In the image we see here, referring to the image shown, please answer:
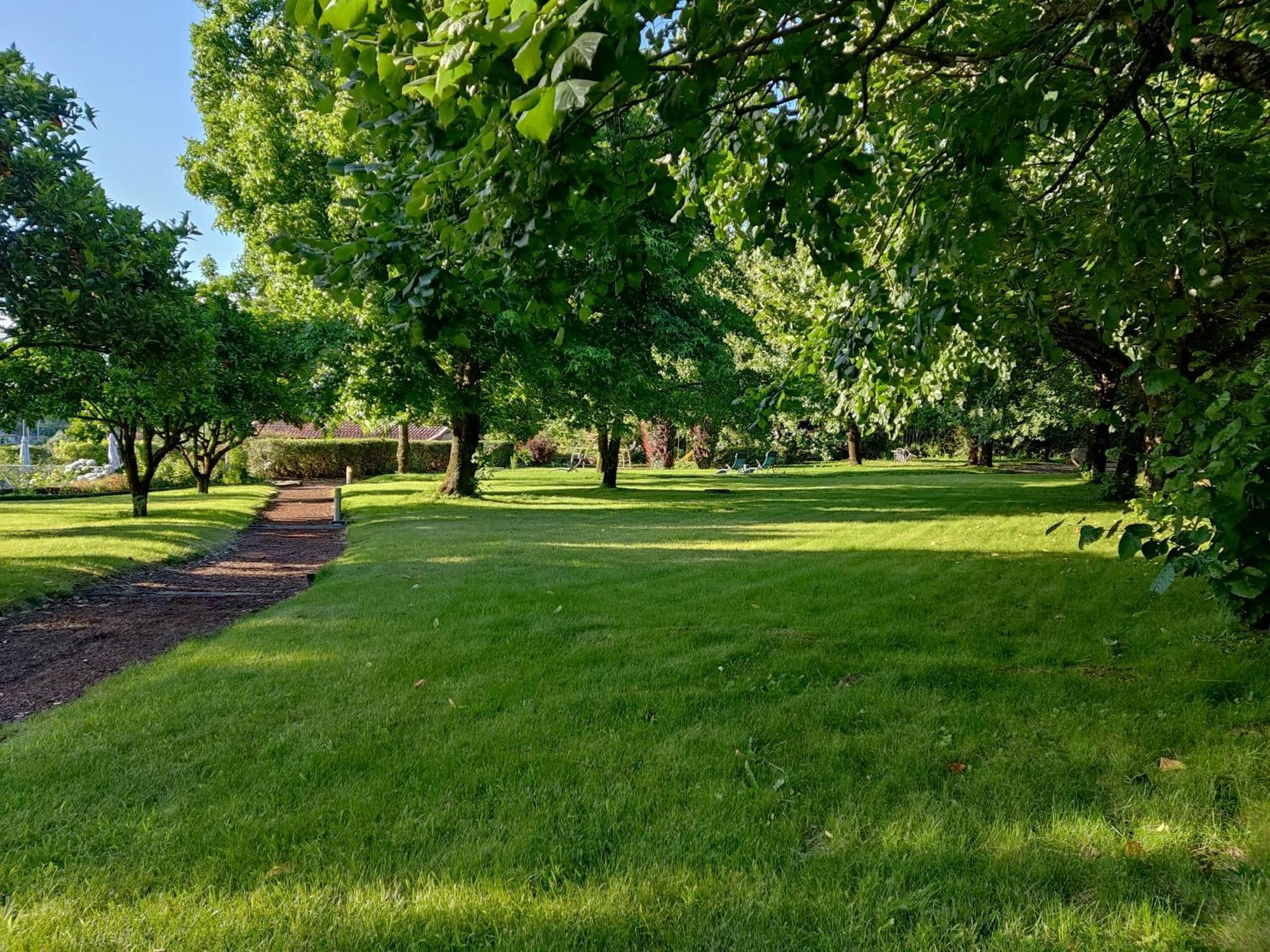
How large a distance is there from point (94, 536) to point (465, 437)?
32.5ft

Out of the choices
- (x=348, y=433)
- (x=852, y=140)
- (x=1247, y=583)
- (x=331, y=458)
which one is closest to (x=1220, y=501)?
(x=1247, y=583)

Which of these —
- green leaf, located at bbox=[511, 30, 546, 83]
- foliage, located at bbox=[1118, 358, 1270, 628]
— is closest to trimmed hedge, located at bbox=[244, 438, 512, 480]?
foliage, located at bbox=[1118, 358, 1270, 628]

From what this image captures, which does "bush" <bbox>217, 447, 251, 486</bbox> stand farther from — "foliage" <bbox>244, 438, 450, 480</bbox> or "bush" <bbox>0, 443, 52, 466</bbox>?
"bush" <bbox>0, 443, 52, 466</bbox>

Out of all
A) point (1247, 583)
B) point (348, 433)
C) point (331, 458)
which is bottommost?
point (1247, 583)

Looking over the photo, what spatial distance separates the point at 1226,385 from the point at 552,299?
13.4ft

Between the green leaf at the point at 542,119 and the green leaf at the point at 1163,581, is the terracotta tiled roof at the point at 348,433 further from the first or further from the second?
the green leaf at the point at 542,119

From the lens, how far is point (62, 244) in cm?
810

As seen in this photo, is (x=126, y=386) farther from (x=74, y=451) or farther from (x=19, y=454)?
(x=19, y=454)

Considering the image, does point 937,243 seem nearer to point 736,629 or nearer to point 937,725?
point 937,725

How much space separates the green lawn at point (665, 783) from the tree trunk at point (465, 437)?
1314 cm

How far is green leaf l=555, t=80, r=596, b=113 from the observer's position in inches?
54.0

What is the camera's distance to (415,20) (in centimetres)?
216

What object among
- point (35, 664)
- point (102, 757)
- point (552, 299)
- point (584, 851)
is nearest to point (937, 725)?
point (584, 851)

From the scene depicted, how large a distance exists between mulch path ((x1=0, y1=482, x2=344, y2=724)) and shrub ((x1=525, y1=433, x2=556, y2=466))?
35324 millimetres
